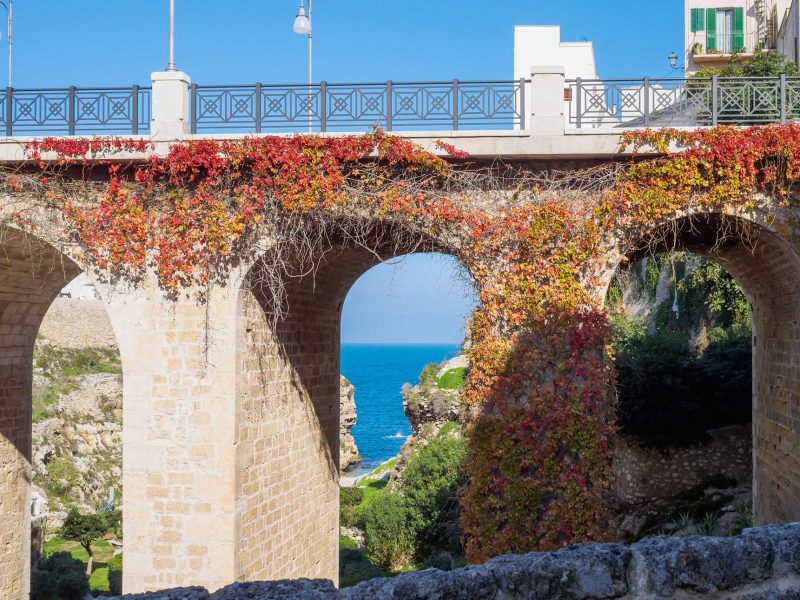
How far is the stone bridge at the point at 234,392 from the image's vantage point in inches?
358

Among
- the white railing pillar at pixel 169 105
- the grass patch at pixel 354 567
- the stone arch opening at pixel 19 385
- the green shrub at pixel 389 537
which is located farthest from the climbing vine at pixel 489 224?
the green shrub at pixel 389 537

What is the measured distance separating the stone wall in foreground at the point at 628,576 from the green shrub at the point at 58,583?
12059 millimetres

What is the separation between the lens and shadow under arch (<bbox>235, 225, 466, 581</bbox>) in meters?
9.59

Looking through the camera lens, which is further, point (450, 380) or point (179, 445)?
point (450, 380)

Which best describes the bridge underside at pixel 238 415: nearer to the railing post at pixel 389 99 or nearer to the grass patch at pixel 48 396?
the railing post at pixel 389 99

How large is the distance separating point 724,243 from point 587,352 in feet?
11.9

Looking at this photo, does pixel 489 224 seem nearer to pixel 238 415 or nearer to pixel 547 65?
pixel 547 65

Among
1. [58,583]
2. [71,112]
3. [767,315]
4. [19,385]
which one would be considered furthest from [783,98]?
[58,583]

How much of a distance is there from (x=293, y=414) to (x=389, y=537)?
9.76 meters

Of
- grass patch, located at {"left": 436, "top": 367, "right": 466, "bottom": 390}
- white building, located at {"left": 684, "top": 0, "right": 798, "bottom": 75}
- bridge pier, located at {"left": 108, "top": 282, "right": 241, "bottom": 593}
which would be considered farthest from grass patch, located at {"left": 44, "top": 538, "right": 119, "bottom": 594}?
white building, located at {"left": 684, "top": 0, "right": 798, "bottom": 75}

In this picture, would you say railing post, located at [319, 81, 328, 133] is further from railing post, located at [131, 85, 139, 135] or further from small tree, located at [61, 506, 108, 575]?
small tree, located at [61, 506, 108, 575]

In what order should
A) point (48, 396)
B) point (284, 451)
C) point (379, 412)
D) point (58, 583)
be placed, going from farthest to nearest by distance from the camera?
point (379, 412) → point (48, 396) → point (58, 583) → point (284, 451)

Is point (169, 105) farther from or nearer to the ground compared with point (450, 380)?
farther from the ground

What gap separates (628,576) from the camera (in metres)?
3.38
